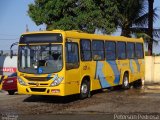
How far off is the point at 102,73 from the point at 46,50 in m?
4.22

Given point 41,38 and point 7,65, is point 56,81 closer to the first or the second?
point 41,38

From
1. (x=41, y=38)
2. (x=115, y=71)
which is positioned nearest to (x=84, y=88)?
(x=41, y=38)

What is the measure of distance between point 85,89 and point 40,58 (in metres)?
2.57

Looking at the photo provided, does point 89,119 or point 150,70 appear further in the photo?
point 150,70

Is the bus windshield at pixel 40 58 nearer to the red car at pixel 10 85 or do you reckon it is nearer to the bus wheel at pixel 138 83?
the red car at pixel 10 85

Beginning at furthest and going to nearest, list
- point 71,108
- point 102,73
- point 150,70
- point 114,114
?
point 150,70, point 102,73, point 71,108, point 114,114

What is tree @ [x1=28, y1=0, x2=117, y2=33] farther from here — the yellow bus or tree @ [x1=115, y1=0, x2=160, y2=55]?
the yellow bus

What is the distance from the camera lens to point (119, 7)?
31.8 m

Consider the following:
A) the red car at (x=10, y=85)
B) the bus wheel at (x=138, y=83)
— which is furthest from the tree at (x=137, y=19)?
the red car at (x=10, y=85)

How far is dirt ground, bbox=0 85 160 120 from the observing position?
14.0 m

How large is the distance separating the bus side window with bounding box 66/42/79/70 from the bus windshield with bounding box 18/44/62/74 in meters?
0.38

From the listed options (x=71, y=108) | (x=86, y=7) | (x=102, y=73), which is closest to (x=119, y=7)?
(x=86, y=7)

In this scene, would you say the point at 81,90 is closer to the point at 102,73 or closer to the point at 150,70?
the point at 102,73

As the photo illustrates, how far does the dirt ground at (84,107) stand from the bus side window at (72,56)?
1.44 m
